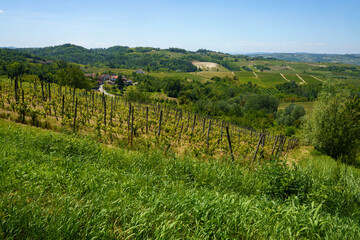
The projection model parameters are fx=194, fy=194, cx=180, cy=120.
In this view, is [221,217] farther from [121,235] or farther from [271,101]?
[271,101]

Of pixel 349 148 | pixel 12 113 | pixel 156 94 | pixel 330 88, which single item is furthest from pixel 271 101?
pixel 12 113

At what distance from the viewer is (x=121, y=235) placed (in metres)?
2.60

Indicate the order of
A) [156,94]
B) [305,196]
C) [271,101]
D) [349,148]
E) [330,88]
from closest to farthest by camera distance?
[305,196] → [349,148] → [330,88] → [271,101] → [156,94]

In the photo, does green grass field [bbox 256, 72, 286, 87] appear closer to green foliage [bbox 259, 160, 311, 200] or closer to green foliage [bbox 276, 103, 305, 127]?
green foliage [bbox 276, 103, 305, 127]

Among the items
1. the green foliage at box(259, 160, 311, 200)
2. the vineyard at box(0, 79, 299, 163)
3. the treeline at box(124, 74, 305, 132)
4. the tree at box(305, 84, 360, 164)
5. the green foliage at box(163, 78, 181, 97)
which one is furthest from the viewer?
the green foliage at box(163, 78, 181, 97)

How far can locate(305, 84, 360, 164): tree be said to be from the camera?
50.0 feet

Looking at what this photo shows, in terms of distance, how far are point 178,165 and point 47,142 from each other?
4.76 meters

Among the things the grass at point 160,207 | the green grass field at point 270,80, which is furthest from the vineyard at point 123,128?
the green grass field at point 270,80

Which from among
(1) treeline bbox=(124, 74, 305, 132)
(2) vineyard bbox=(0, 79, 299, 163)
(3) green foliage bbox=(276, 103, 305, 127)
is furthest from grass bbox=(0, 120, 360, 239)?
(3) green foliage bbox=(276, 103, 305, 127)

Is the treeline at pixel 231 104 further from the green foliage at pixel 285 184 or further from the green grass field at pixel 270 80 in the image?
the green foliage at pixel 285 184

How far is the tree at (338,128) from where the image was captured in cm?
1524

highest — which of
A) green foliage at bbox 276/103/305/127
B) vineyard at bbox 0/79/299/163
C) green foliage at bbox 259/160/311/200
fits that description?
green foliage at bbox 259/160/311/200

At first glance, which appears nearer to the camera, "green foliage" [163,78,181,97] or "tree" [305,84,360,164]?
"tree" [305,84,360,164]

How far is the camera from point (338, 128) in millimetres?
15641
